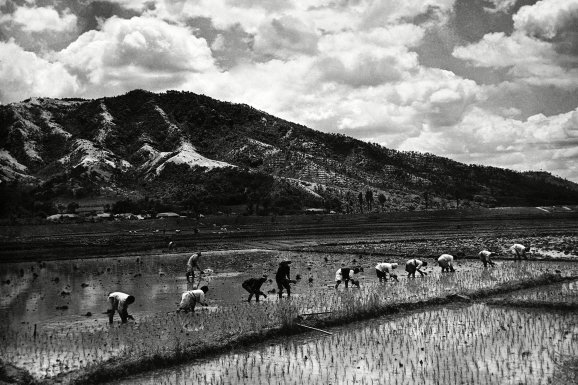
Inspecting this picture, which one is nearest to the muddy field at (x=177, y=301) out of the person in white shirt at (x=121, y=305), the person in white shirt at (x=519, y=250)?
the person in white shirt at (x=121, y=305)

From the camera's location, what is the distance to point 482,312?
59.5 ft

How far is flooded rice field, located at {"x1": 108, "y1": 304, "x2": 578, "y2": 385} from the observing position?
11.6 metres

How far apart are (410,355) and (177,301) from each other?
12.0 m

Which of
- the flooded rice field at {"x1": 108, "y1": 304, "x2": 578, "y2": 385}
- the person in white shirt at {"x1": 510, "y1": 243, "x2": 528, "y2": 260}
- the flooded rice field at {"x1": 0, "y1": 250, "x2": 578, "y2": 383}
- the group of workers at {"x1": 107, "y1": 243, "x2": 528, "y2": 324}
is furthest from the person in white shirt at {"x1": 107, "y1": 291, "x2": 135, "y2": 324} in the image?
the person in white shirt at {"x1": 510, "y1": 243, "x2": 528, "y2": 260}

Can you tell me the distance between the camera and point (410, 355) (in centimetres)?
1327

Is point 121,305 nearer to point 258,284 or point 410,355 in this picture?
point 258,284

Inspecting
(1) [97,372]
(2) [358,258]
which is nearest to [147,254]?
(2) [358,258]

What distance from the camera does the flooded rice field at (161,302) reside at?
1445 centimetres

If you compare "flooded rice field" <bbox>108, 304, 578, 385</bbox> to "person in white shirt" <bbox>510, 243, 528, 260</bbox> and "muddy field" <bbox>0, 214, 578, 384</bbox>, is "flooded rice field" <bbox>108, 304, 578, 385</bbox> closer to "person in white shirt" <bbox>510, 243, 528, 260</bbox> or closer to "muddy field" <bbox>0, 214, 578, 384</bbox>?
"muddy field" <bbox>0, 214, 578, 384</bbox>

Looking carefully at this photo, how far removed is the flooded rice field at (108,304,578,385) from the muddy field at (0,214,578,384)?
4.6 inches

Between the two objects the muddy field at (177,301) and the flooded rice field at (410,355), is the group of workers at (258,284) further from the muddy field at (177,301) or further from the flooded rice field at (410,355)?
the flooded rice field at (410,355)

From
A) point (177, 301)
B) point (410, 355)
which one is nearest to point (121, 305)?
point (177, 301)

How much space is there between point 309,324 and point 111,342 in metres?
6.36

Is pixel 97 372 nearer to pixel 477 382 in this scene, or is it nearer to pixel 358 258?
pixel 477 382
